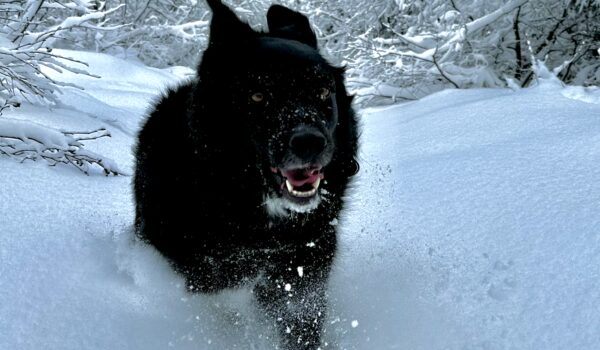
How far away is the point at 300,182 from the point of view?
6.97ft

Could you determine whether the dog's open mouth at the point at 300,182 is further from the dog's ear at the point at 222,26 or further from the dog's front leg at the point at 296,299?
the dog's ear at the point at 222,26

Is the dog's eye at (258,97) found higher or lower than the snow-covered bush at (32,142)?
higher

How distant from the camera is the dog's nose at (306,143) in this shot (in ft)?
6.48

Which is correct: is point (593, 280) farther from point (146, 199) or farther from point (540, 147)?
point (146, 199)

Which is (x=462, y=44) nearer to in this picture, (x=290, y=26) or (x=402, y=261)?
(x=290, y=26)

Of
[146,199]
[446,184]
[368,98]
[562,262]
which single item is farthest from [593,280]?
[368,98]

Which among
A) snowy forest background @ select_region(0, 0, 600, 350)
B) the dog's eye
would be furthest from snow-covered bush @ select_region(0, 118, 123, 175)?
the dog's eye

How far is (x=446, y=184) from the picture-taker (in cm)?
315

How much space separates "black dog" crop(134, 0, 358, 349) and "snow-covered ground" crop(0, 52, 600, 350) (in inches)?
6.4

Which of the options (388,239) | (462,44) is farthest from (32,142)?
(462,44)

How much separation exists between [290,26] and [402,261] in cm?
120

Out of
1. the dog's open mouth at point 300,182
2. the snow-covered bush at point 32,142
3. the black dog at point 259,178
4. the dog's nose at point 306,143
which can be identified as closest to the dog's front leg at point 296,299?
the black dog at point 259,178

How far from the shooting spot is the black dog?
2.17 m

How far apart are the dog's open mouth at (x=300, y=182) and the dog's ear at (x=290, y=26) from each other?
770 mm
